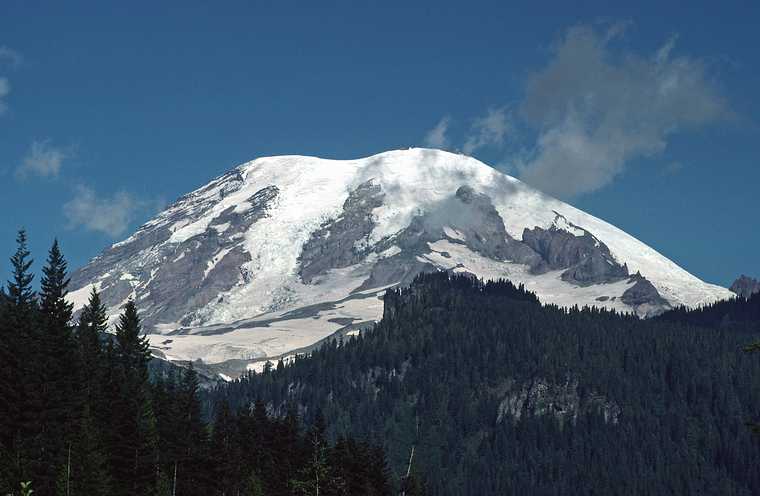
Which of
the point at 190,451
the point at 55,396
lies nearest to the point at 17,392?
the point at 55,396

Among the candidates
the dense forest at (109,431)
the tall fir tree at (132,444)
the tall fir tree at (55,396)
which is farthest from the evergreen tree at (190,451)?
the tall fir tree at (55,396)

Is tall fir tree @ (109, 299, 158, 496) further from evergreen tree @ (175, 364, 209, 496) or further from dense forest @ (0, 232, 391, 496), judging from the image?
evergreen tree @ (175, 364, 209, 496)

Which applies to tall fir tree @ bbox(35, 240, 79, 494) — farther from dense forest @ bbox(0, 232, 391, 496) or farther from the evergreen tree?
the evergreen tree

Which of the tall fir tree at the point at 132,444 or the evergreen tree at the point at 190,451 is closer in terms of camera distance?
the tall fir tree at the point at 132,444

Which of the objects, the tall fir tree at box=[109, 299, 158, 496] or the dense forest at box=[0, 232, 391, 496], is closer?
the dense forest at box=[0, 232, 391, 496]

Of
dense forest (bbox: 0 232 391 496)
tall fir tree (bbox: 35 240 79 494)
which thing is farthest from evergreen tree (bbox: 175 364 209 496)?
tall fir tree (bbox: 35 240 79 494)

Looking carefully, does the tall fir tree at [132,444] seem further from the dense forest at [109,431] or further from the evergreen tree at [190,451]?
the evergreen tree at [190,451]

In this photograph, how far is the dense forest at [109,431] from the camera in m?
92.9

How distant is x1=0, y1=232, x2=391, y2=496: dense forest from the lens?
9294 cm

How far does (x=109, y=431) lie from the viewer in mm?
104562

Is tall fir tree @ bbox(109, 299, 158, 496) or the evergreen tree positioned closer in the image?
tall fir tree @ bbox(109, 299, 158, 496)

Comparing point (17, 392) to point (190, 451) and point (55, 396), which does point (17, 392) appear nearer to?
point (55, 396)

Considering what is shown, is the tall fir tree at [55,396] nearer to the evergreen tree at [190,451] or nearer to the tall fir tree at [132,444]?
the tall fir tree at [132,444]

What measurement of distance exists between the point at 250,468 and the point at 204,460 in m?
14.7
